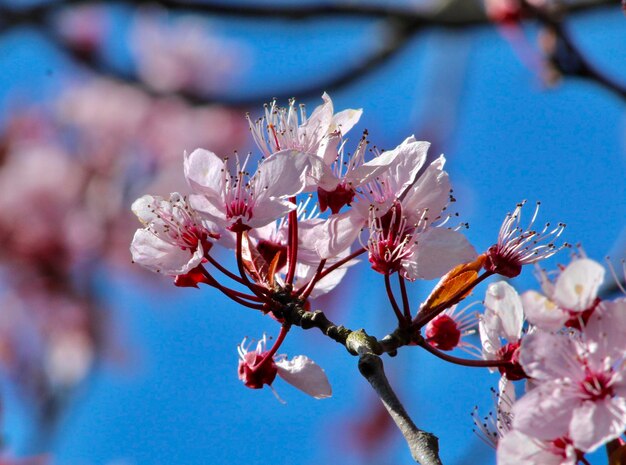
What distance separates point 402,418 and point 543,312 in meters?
0.20

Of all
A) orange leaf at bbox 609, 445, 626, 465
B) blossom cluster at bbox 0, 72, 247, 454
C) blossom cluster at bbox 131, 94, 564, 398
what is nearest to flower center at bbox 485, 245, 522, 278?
blossom cluster at bbox 131, 94, 564, 398

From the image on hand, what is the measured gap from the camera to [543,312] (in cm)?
92

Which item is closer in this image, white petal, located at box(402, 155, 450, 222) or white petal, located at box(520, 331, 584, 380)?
white petal, located at box(520, 331, 584, 380)

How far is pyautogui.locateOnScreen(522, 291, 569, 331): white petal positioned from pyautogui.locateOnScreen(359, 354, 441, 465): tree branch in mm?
179

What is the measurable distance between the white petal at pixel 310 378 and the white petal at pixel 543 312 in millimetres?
359

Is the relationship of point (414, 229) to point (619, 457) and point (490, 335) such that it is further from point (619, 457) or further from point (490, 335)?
point (619, 457)

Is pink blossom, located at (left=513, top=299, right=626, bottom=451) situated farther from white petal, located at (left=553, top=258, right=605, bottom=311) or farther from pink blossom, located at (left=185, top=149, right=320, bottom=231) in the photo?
pink blossom, located at (left=185, top=149, right=320, bottom=231)

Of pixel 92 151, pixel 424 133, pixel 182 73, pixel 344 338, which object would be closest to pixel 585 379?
pixel 344 338

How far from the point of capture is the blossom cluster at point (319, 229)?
114 cm

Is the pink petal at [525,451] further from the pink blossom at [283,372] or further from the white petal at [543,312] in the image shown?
the pink blossom at [283,372]

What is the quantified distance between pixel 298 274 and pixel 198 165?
236 millimetres

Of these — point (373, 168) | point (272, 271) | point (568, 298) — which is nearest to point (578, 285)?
point (568, 298)

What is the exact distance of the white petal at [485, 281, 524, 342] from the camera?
1124mm

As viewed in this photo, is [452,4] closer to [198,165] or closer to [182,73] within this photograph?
[198,165]
